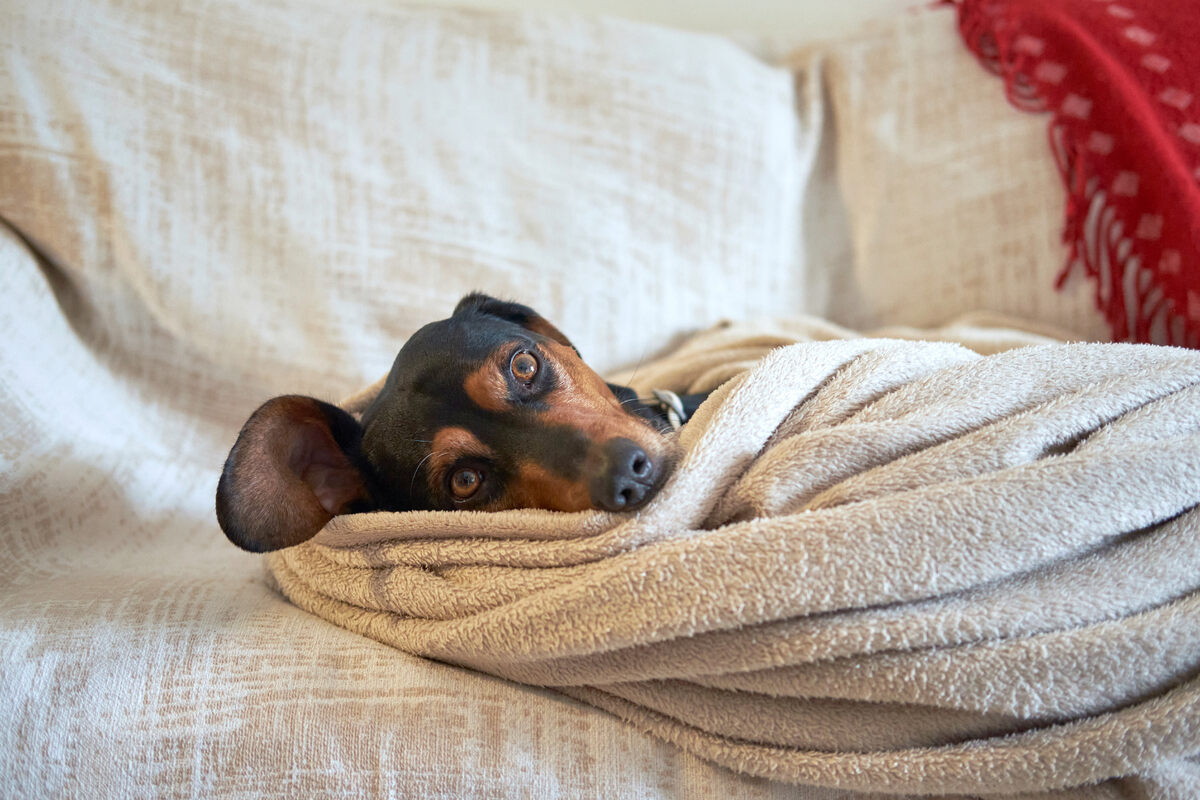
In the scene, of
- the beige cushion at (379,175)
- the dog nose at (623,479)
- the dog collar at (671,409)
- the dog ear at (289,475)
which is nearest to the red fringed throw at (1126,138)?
the beige cushion at (379,175)

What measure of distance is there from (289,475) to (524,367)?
0.41m

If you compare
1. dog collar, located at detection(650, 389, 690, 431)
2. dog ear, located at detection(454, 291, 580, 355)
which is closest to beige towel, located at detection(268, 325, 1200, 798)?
dog collar, located at detection(650, 389, 690, 431)

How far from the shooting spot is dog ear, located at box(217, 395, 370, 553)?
1185 millimetres

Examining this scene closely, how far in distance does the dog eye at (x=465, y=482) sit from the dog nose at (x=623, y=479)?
31 cm

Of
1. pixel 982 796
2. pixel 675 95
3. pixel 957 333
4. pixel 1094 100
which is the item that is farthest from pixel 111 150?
pixel 1094 100

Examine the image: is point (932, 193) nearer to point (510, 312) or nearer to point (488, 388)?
point (510, 312)

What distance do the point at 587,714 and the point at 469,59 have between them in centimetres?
176

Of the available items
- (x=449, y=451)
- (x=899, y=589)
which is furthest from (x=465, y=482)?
(x=899, y=589)

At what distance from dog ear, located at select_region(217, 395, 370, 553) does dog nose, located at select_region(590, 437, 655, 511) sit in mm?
502

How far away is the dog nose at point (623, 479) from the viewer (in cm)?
105

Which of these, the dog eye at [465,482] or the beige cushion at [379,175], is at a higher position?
the beige cushion at [379,175]

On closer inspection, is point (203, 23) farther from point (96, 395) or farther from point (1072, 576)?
point (1072, 576)

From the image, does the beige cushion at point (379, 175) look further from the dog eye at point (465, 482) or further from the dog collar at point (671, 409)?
the dog eye at point (465, 482)

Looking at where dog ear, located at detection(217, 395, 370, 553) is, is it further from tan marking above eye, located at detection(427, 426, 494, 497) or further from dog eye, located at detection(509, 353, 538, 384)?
dog eye, located at detection(509, 353, 538, 384)
